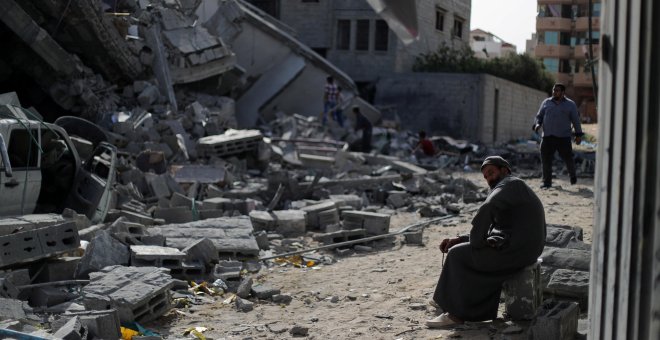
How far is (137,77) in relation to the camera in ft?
61.2

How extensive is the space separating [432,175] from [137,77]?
7.40 metres

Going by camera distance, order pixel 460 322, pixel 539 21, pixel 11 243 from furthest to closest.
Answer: pixel 539 21
pixel 11 243
pixel 460 322

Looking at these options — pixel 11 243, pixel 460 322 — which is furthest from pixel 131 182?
pixel 460 322

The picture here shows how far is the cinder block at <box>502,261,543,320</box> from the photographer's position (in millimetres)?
5547

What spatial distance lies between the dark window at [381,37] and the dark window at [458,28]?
563 centimetres

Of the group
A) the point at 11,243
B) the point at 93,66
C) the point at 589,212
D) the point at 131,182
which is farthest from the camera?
the point at 93,66

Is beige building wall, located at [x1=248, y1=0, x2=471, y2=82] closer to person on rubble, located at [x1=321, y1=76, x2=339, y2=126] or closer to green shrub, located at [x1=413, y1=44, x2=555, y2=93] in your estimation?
green shrub, located at [x1=413, y1=44, x2=555, y2=93]

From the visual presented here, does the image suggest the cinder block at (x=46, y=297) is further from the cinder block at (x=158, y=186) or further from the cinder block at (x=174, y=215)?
the cinder block at (x=158, y=186)

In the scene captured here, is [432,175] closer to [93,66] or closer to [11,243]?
[93,66]

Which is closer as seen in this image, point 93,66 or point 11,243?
point 11,243

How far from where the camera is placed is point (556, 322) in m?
4.90

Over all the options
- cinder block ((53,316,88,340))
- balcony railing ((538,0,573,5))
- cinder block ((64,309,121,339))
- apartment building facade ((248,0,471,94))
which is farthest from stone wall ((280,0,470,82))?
balcony railing ((538,0,573,5))

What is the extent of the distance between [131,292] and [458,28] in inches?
1212

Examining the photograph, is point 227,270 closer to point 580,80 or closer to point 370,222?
point 370,222
